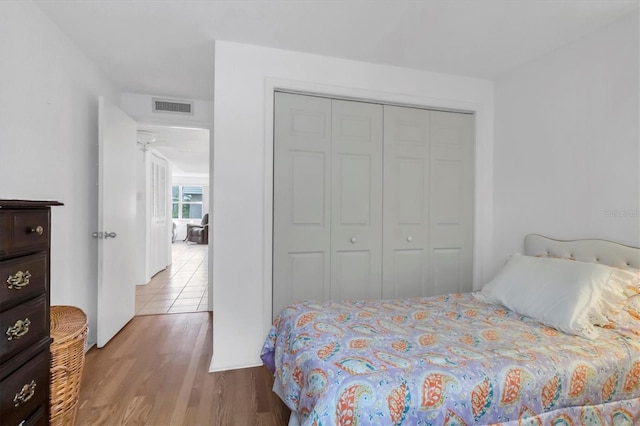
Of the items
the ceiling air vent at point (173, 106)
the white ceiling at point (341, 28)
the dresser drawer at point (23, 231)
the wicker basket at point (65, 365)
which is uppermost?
the white ceiling at point (341, 28)

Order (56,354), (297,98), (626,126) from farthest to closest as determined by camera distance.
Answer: (297,98), (626,126), (56,354)

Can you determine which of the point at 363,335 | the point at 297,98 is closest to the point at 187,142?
the point at 297,98

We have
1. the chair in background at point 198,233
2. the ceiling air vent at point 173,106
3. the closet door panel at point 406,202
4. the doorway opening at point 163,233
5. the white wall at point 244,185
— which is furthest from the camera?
the chair in background at point 198,233

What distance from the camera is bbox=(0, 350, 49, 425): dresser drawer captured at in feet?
3.59

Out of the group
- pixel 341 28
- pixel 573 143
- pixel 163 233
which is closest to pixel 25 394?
pixel 341 28

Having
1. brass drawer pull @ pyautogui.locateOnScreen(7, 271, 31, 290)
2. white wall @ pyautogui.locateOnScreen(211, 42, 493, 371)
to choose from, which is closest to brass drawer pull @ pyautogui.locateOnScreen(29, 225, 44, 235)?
brass drawer pull @ pyautogui.locateOnScreen(7, 271, 31, 290)

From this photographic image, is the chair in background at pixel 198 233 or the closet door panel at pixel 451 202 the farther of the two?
the chair in background at pixel 198 233

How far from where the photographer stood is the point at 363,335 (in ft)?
4.93

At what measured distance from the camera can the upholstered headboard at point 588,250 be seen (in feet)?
6.15

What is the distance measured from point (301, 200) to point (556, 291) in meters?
1.78

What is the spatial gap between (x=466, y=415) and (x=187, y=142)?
219 inches

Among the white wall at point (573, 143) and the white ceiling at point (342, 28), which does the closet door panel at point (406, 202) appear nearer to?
the white ceiling at point (342, 28)

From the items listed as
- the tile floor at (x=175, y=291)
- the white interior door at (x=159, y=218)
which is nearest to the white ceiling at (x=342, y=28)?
the tile floor at (x=175, y=291)

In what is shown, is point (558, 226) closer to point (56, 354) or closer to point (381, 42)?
point (381, 42)
